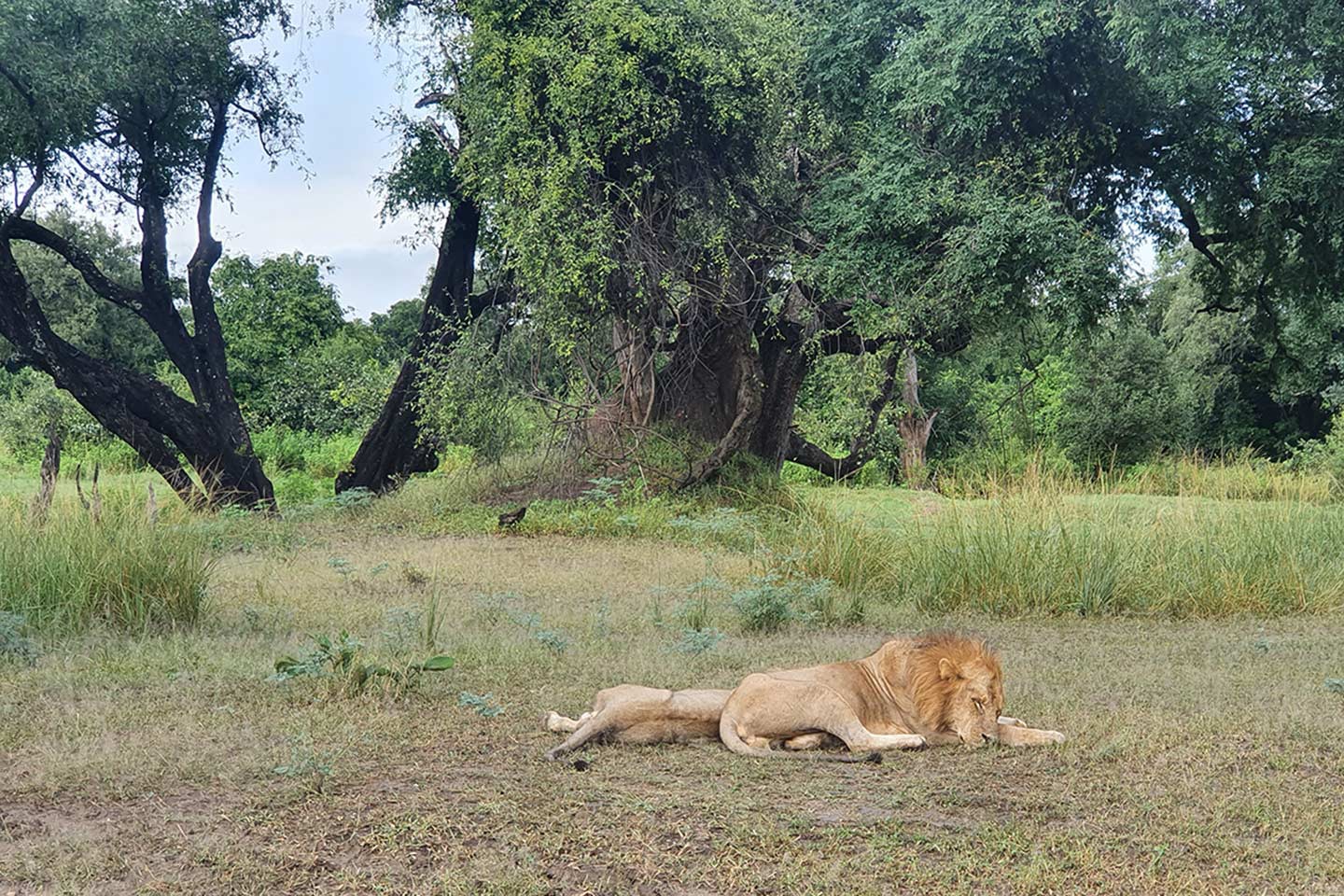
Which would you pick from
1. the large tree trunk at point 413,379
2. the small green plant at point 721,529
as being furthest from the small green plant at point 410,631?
the large tree trunk at point 413,379

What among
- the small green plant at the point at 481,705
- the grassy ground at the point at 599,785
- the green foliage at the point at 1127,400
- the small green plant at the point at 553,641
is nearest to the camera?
the grassy ground at the point at 599,785

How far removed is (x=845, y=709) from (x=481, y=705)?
5.59ft

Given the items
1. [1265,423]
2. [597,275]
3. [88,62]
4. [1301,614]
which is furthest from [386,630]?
[1265,423]

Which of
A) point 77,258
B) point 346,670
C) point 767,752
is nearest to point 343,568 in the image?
point 346,670

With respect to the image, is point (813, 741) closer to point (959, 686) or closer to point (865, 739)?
point (865, 739)

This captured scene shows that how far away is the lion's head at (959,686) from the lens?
5.17 metres

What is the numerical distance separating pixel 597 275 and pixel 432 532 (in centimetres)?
367

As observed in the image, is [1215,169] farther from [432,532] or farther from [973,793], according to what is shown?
[973,793]

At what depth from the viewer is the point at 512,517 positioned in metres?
15.4

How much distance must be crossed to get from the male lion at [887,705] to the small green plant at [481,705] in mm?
1113

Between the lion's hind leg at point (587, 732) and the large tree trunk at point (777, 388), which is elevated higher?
the large tree trunk at point (777, 388)

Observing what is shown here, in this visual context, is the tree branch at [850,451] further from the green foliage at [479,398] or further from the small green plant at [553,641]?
the small green plant at [553,641]

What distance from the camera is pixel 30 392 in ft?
Result: 102

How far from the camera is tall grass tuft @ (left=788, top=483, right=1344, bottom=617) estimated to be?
975cm
